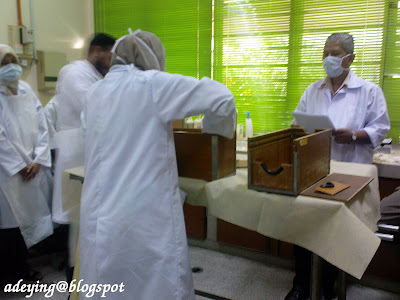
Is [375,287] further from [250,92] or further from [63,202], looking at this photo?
[63,202]

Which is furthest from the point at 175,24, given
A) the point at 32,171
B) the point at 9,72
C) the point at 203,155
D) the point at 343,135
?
the point at 203,155

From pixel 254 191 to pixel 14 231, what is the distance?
1799 millimetres

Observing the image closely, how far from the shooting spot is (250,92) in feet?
9.64

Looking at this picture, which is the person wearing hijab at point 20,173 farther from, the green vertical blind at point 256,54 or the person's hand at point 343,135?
the person's hand at point 343,135

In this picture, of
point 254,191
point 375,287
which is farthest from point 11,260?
point 375,287

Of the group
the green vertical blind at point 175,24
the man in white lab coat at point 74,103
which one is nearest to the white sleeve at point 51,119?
the man in white lab coat at point 74,103

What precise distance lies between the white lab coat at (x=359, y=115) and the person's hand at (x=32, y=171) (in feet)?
6.10

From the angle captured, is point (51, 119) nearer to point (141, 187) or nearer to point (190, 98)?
point (141, 187)

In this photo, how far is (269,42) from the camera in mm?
2809

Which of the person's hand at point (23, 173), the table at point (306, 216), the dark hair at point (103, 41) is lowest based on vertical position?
the person's hand at point (23, 173)

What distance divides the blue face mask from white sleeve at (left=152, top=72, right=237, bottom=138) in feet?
4.48

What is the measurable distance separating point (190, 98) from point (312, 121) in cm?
71

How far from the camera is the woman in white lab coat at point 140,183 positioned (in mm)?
1286

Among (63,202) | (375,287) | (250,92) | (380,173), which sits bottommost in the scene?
(375,287)
